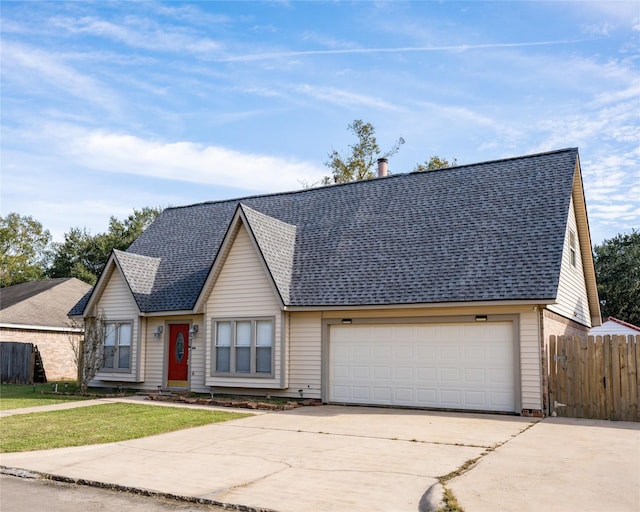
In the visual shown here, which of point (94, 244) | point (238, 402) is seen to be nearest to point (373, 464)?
point (238, 402)

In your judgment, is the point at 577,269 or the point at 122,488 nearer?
the point at 122,488

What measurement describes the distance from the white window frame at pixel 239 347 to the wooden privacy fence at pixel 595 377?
771 centimetres

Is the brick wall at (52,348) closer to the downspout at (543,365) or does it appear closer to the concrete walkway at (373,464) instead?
the concrete walkway at (373,464)

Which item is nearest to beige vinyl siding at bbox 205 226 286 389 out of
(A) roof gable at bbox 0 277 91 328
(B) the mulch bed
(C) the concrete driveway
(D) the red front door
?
(B) the mulch bed

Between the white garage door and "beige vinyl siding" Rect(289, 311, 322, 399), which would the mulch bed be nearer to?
"beige vinyl siding" Rect(289, 311, 322, 399)

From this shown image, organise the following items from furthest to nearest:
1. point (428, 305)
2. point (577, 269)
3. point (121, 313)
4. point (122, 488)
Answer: point (121, 313) < point (577, 269) < point (428, 305) < point (122, 488)

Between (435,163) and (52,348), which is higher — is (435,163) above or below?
above

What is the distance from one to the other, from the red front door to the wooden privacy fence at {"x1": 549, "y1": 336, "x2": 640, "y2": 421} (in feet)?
37.4

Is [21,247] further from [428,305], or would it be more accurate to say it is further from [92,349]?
[428,305]

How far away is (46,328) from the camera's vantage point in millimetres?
28938

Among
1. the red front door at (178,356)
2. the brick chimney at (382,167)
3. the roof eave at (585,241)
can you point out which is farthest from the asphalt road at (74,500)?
the brick chimney at (382,167)

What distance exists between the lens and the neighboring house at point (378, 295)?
1541 centimetres

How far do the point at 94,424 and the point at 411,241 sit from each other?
988 centimetres

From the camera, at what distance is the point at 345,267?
59.9 ft
